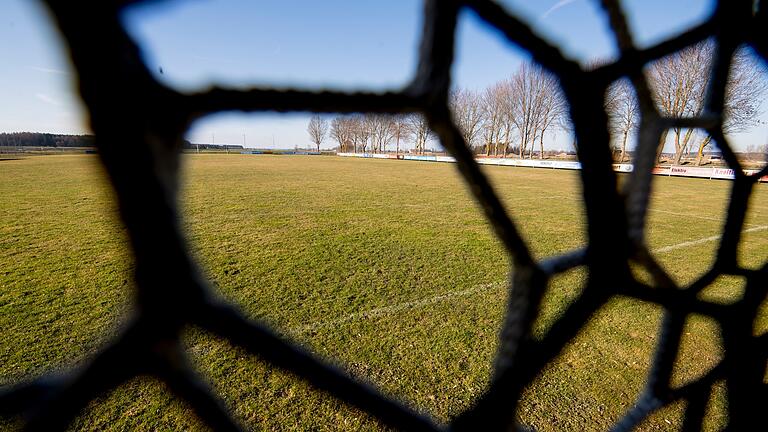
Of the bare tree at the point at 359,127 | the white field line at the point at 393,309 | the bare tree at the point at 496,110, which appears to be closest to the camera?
the bare tree at the point at 359,127

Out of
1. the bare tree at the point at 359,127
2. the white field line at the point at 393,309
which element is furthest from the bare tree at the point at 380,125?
the white field line at the point at 393,309

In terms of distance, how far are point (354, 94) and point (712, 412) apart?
3.04 m

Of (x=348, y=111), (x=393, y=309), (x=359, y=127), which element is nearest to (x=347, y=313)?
(x=393, y=309)

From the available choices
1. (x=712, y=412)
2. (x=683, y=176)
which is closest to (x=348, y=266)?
(x=712, y=412)

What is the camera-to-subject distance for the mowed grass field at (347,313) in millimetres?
2240

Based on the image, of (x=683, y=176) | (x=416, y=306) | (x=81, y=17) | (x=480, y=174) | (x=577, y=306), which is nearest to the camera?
(x=81, y=17)

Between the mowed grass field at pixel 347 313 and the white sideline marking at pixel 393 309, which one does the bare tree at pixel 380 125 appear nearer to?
the mowed grass field at pixel 347 313

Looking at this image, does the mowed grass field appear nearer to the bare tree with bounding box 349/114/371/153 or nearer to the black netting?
the black netting

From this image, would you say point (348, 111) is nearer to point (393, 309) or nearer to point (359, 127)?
point (393, 309)

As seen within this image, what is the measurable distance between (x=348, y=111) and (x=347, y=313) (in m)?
3.11

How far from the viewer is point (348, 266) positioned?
15.5 feet

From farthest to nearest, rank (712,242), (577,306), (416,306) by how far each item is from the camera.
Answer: (712,242) → (416,306) → (577,306)

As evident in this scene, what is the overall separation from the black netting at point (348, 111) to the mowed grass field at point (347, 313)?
54mm

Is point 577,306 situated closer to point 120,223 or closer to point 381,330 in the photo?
point 120,223
